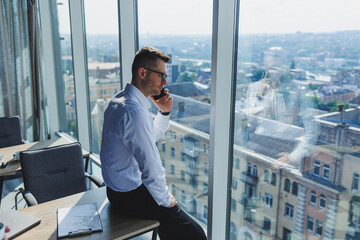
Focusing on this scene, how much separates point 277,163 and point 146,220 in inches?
33.2

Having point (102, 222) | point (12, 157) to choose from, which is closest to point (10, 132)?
point (12, 157)

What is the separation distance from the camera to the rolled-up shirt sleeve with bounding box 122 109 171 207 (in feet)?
5.47

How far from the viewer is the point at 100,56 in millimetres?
3881

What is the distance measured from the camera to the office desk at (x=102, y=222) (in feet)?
5.35

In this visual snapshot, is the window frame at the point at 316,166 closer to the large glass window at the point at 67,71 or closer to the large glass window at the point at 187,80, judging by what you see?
the large glass window at the point at 187,80

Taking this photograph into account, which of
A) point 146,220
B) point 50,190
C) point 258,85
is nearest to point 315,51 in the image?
point 258,85

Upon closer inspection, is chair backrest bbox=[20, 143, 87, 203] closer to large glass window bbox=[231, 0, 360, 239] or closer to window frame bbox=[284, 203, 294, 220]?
large glass window bbox=[231, 0, 360, 239]

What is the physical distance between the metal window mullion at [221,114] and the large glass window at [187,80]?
0.15 m

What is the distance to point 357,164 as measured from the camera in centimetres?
152

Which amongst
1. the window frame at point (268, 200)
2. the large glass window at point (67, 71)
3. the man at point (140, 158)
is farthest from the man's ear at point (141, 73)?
the large glass window at point (67, 71)

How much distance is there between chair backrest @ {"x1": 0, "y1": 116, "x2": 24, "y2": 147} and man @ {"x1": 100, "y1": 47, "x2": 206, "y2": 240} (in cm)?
241

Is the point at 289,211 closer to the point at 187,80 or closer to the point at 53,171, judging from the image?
the point at 187,80

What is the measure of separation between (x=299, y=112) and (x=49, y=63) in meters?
4.65

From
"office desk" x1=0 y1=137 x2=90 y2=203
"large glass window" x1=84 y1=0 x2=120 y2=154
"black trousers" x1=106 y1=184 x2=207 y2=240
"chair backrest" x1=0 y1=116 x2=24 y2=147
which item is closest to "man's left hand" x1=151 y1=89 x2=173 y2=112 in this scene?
"black trousers" x1=106 y1=184 x2=207 y2=240
